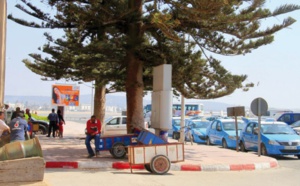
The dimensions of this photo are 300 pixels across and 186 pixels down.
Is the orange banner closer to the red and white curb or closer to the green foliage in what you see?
the green foliage

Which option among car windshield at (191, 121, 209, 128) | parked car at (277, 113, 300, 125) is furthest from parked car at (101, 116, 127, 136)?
parked car at (277, 113, 300, 125)

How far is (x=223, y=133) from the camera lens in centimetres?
2077

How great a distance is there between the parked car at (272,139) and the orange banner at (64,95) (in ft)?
46.9

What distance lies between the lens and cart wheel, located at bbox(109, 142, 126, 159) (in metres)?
13.4

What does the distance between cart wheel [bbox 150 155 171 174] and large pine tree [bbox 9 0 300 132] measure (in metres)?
4.17

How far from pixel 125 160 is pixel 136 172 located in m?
1.69

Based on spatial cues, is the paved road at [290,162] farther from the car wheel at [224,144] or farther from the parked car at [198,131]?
the parked car at [198,131]

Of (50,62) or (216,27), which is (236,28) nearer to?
(216,27)

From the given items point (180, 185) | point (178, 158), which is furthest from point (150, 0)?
point (180, 185)

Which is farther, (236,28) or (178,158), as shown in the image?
(236,28)

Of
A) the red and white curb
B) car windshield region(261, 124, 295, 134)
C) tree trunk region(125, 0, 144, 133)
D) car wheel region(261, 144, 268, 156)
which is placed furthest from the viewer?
car windshield region(261, 124, 295, 134)

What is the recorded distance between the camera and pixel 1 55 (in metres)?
13.1

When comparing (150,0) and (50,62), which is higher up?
(150,0)

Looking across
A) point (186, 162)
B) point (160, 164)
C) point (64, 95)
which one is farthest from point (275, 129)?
point (64, 95)
